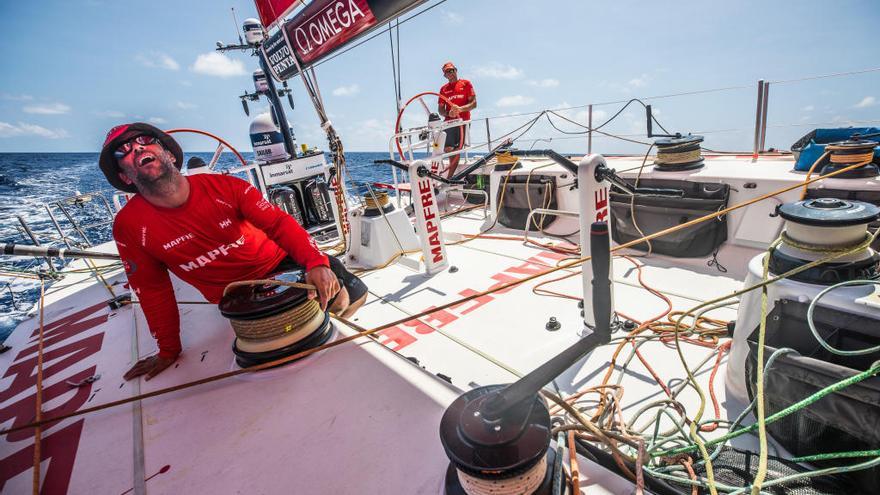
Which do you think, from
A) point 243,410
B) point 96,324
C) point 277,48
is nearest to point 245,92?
point 277,48

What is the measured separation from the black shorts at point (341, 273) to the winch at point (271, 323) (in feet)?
2.54

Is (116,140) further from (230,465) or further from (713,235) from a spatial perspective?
(713,235)

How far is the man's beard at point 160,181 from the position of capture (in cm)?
182

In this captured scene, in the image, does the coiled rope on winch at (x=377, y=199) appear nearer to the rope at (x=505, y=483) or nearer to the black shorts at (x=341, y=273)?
the black shorts at (x=341, y=273)

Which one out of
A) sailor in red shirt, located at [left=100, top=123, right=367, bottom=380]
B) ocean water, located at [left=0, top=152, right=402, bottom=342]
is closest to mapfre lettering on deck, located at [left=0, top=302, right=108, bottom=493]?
sailor in red shirt, located at [left=100, top=123, right=367, bottom=380]

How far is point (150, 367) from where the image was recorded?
64.1 inches

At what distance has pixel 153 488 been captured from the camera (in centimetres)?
100

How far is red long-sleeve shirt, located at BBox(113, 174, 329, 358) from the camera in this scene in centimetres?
174

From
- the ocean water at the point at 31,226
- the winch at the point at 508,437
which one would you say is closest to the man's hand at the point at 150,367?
the winch at the point at 508,437

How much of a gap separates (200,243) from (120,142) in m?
0.60

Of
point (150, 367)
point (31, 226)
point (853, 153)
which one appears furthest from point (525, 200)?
point (31, 226)

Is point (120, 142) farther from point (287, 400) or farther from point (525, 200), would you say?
point (525, 200)

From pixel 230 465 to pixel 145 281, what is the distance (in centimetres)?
119

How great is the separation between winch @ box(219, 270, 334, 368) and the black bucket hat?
1030 mm
